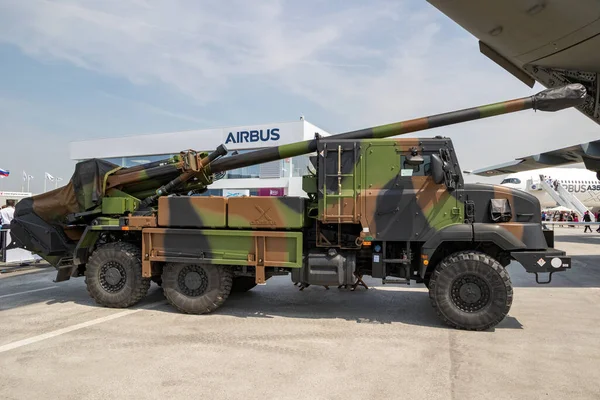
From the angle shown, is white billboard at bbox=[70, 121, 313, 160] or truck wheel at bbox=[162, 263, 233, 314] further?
white billboard at bbox=[70, 121, 313, 160]

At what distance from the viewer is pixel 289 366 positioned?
13.3 ft

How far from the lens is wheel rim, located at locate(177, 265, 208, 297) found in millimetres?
6113

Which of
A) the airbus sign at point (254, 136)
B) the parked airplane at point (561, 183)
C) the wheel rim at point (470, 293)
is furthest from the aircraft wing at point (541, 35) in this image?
the parked airplane at point (561, 183)

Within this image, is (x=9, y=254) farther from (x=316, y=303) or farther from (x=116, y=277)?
(x=316, y=303)

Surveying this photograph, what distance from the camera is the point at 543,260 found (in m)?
5.28

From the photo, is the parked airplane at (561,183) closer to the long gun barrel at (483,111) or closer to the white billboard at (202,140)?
the white billboard at (202,140)

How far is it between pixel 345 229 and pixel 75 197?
4.53 metres

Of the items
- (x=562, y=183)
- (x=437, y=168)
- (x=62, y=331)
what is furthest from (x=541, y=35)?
(x=562, y=183)

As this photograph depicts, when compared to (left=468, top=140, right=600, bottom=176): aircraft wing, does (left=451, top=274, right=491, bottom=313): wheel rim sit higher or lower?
lower

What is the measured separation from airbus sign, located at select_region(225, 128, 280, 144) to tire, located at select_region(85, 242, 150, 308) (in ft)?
73.3

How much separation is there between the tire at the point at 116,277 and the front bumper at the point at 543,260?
17.6 ft

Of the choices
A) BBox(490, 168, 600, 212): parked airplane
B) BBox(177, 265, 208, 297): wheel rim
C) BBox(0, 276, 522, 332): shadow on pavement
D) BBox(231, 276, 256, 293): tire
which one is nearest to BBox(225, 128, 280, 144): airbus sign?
BBox(490, 168, 600, 212): parked airplane

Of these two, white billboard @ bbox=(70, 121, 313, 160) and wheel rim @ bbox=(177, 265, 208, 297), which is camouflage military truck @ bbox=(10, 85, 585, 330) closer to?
wheel rim @ bbox=(177, 265, 208, 297)

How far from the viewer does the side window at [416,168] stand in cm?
549
